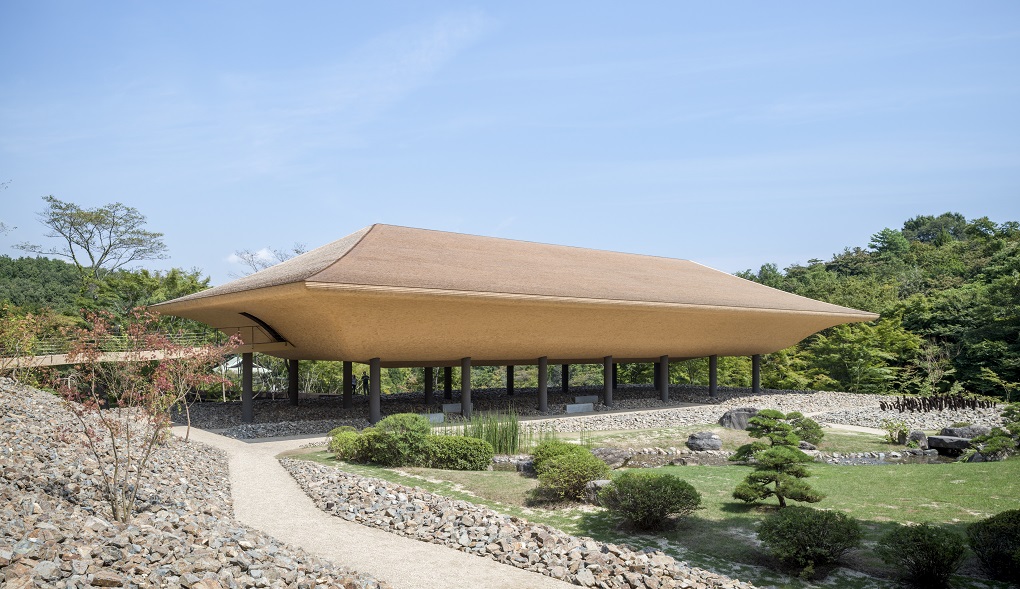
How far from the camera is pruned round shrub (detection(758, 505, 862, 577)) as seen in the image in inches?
211

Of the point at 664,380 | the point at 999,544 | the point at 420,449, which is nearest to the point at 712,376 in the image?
the point at 664,380

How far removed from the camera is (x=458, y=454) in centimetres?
1016

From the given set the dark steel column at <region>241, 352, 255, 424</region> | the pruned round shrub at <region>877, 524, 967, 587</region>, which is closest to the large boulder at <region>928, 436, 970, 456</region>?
the pruned round shrub at <region>877, 524, 967, 587</region>

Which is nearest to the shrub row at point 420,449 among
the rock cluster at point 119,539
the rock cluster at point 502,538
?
the rock cluster at point 502,538

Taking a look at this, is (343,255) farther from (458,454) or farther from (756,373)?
(756,373)

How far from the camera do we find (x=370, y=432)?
10.5 meters

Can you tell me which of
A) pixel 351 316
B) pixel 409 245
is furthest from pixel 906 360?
pixel 351 316

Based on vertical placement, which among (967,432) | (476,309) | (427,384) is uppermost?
(476,309)

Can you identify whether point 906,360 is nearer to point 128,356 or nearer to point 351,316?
point 351,316

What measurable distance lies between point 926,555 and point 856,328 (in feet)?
80.8

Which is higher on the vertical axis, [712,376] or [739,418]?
[712,376]

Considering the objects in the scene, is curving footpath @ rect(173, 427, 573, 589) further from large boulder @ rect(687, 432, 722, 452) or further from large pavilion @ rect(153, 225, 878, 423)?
large boulder @ rect(687, 432, 722, 452)

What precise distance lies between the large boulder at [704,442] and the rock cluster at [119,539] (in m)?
8.09

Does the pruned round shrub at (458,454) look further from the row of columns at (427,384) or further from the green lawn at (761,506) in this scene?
the row of columns at (427,384)
